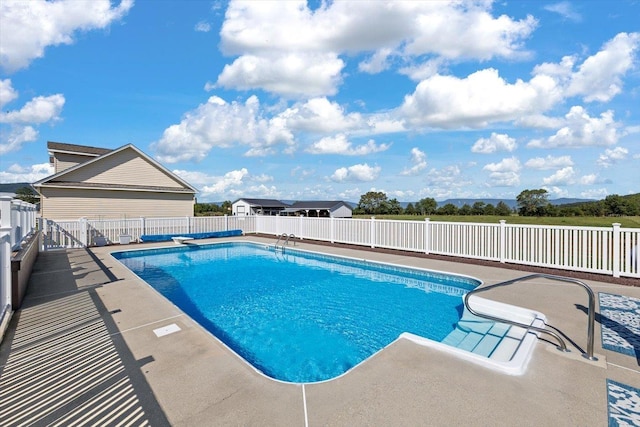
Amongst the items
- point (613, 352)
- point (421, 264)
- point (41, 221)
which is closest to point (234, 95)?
point (41, 221)

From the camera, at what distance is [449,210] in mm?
43312

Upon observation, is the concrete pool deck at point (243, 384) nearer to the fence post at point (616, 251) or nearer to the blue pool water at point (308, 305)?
the blue pool water at point (308, 305)

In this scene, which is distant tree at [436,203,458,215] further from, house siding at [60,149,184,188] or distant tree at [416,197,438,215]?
house siding at [60,149,184,188]

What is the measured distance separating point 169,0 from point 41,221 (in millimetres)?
10005

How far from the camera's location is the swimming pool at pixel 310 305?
175 inches

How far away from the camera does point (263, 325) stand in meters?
5.41

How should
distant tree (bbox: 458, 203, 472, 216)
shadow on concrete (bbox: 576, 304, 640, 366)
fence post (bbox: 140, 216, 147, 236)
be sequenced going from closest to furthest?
1. shadow on concrete (bbox: 576, 304, 640, 366)
2. fence post (bbox: 140, 216, 147, 236)
3. distant tree (bbox: 458, 203, 472, 216)

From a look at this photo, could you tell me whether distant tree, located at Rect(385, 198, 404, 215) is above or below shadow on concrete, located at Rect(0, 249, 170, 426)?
above

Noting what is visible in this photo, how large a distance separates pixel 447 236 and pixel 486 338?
6.06 meters

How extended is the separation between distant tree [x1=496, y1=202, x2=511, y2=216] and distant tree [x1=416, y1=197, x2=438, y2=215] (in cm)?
957

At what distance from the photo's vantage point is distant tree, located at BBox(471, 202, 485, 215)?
39.3 m

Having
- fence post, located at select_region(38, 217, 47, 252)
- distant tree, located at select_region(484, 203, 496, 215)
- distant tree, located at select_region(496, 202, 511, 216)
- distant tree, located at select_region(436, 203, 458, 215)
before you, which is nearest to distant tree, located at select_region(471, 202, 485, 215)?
distant tree, located at select_region(484, 203, 496, 215)

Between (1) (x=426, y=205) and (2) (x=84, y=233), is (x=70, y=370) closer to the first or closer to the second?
(2) (x=84, y=233)

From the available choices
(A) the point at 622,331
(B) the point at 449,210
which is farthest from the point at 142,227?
(B) the point at 449,210
